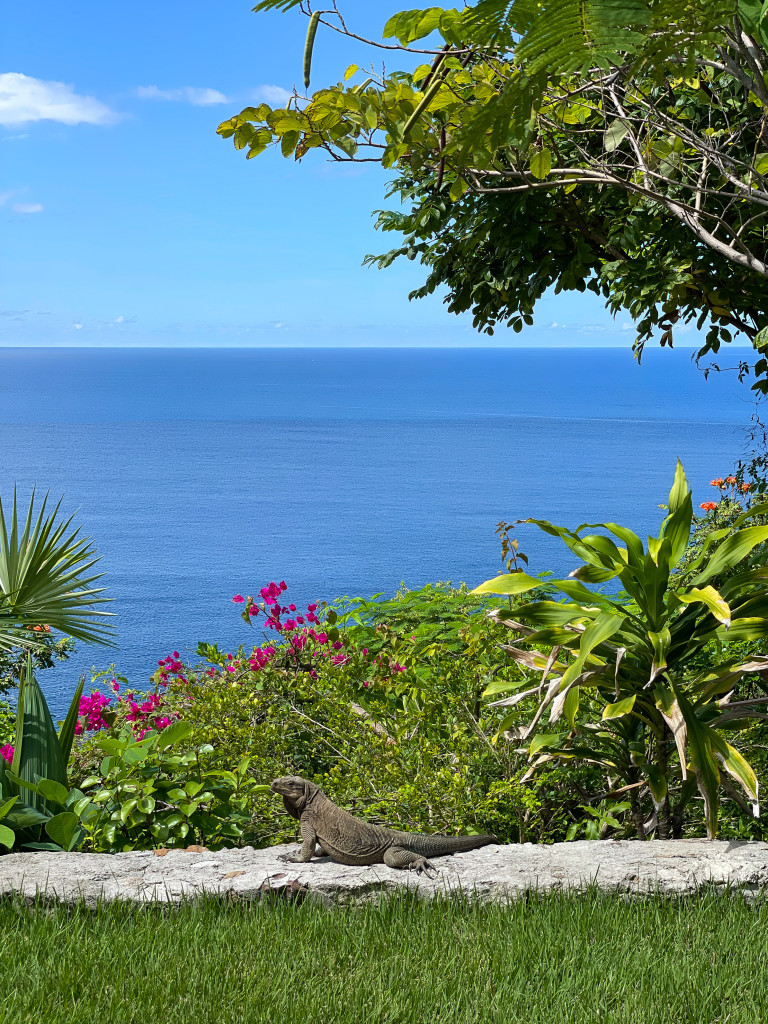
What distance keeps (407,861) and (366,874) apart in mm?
177

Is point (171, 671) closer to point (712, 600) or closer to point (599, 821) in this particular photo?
point (599, 821)

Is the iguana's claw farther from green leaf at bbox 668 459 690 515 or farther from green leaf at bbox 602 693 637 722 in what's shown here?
green leaf at bbox 668 459 690 515

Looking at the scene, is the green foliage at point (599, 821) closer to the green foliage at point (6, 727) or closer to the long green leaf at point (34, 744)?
the long green leaf at point (34, 744)

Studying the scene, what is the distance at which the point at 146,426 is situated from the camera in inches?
2717

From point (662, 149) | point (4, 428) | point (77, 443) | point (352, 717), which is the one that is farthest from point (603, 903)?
point (4, 428)

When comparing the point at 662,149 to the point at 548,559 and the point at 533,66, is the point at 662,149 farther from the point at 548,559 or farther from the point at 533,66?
the point at 548,559

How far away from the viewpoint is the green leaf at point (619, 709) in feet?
12.2

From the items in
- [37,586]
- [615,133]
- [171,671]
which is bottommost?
[171,671]

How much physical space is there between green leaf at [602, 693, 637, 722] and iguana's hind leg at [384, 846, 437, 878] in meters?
0.96

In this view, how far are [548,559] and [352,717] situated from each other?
909 inches

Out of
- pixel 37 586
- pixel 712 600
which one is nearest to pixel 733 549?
pixel 712 600

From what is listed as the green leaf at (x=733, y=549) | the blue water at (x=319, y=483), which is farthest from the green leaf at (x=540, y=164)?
the blue water at (x=319, y=483)

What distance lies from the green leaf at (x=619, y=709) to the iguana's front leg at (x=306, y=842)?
133cm

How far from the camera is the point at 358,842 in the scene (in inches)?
146
